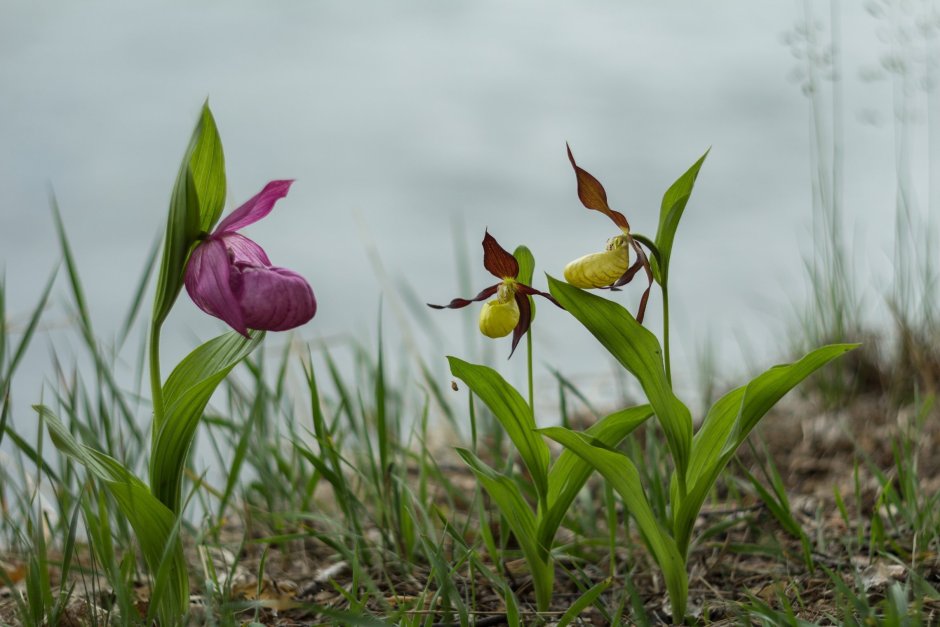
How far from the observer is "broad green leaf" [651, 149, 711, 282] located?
1469 mm

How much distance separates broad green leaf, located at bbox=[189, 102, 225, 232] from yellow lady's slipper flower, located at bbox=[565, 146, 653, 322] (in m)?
0.60

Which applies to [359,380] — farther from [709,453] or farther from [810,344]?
[810,344]

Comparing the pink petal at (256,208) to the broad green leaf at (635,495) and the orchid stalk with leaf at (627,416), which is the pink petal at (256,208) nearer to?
the orchid stalk with leaf at (627,416)

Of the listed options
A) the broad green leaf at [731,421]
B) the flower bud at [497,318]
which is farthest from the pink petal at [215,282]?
the broad green leaf at [731,421]

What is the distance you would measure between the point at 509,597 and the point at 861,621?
594mm

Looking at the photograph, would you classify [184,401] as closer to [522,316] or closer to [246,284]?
[246,284]

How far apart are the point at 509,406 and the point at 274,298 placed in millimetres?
459

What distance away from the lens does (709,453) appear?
5.31ft

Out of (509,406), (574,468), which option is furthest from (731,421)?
(509,406)

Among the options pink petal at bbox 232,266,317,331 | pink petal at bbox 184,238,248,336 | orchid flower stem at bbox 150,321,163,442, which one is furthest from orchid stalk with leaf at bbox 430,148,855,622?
orchid flower stem at bbox 150,321,163,442

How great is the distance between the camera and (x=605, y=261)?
151 cm

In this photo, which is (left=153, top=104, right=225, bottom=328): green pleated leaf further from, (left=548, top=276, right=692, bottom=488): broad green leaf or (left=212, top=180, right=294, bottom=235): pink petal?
(left=548, top=276, right=692, bottom=488): broad green leaf

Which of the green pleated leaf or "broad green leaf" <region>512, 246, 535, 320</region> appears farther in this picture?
"broad green leaf" <region>512, 246, 535, 320</region>

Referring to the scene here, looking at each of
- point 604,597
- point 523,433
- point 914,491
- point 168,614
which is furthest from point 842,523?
point 168,614
